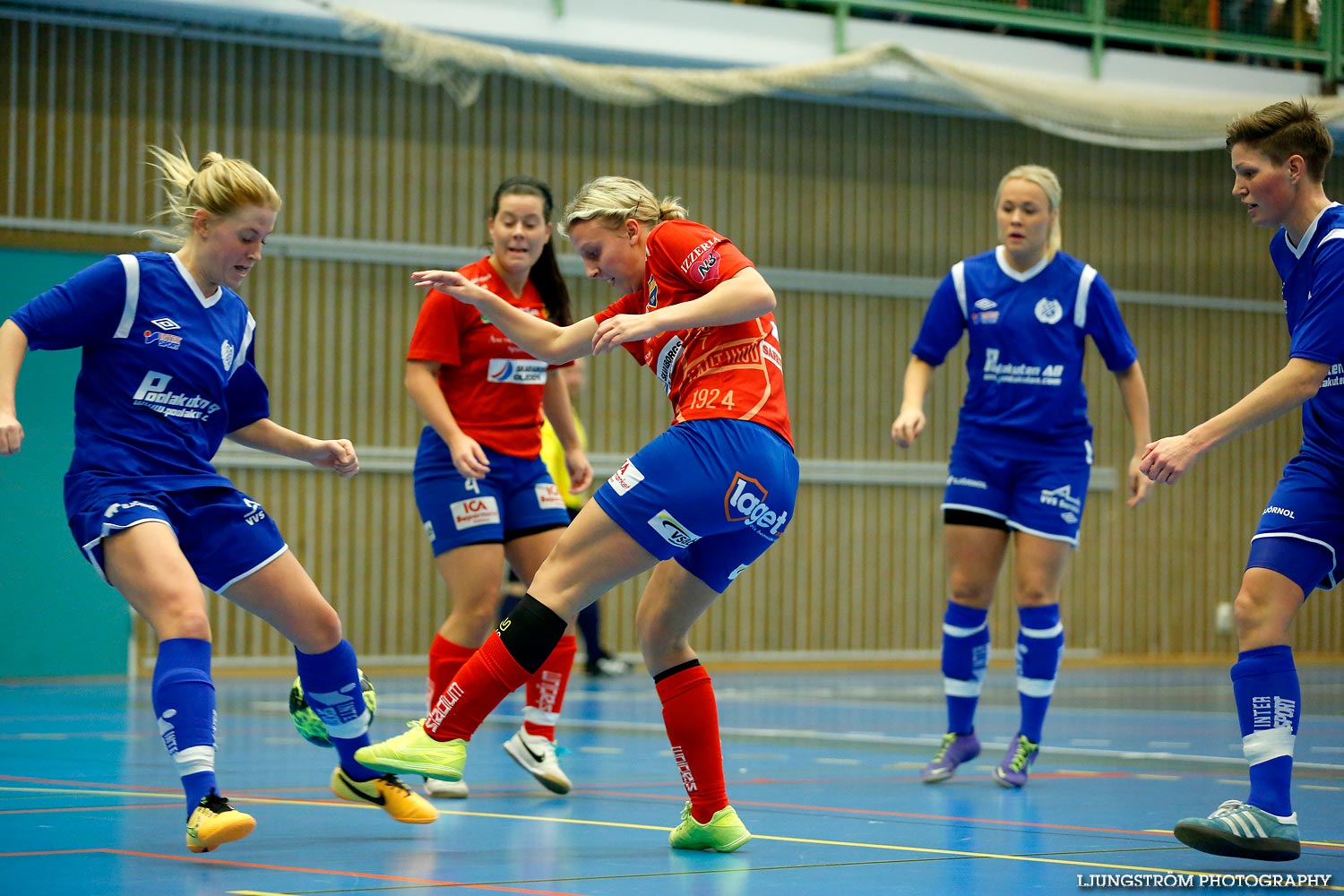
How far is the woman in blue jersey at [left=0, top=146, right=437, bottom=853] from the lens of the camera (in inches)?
151

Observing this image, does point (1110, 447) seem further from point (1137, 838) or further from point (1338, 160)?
point (1137, 838)

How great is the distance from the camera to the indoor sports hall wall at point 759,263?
12.9 meters

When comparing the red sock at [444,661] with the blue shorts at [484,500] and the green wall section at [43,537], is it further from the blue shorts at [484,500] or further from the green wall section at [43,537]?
the green wall section at [43,537]

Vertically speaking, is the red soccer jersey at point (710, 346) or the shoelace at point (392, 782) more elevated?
the red soccer jersey at point (710, 346)

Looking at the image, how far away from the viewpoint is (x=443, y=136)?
1395cm

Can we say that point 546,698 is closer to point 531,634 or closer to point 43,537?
point 531,634

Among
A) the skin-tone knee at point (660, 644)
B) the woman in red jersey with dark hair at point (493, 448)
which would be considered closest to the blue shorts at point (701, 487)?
the skin-tone knee at point (660, 644)

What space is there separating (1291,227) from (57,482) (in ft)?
33.5

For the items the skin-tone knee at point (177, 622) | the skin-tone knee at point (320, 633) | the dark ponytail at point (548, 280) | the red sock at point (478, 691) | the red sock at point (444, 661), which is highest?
the dark ponytail at point (548, 280)

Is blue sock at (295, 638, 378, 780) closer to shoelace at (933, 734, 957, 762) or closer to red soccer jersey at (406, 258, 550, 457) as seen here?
Answer: red soccer jersey at (406, 258, 550, 457)

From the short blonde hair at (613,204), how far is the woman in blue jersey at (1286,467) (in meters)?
1.41

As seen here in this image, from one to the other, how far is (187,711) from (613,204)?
1.60 meters

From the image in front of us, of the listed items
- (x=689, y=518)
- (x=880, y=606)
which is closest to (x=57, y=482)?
(x=880, y=606)

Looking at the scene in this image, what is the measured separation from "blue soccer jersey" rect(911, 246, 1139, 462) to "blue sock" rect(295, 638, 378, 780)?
2.62 meters
